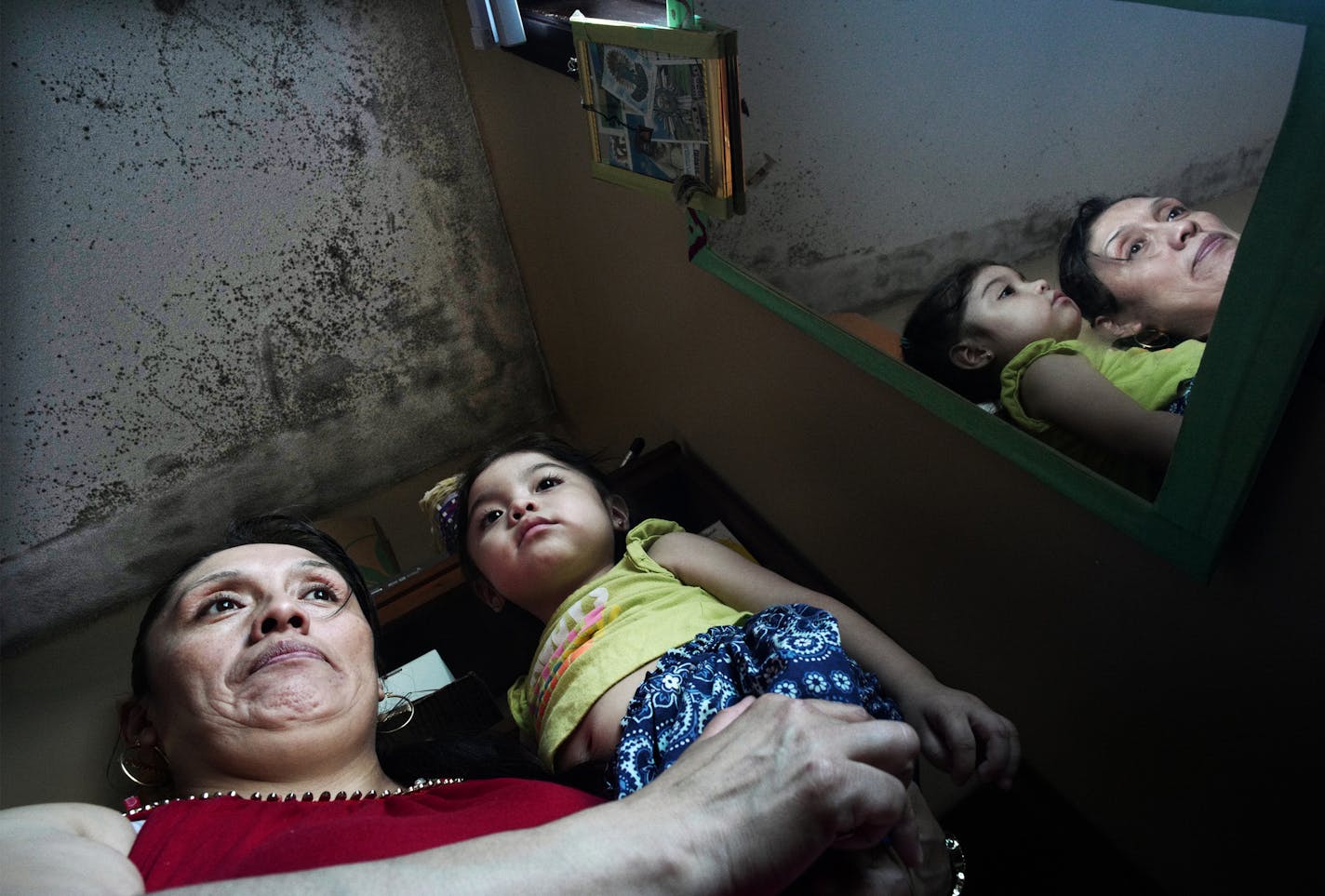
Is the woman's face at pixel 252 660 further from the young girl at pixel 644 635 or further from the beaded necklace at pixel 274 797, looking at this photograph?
the young girl at pixel 644 635

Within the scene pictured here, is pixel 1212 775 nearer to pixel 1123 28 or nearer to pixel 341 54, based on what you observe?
pixel 1123 28

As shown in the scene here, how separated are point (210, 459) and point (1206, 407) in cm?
249

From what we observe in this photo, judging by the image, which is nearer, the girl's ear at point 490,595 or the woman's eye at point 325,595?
the woman's eye at point 325,595

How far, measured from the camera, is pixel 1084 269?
0.88m

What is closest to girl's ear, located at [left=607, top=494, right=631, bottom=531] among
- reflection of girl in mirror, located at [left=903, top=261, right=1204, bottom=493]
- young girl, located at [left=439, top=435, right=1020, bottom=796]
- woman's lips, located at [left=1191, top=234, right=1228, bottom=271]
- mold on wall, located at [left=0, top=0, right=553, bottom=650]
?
young girl, located at [left=439, top=435, right=1020, bottom=796]

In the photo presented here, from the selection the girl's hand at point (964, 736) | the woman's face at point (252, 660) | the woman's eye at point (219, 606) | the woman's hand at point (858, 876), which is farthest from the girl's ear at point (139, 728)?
the girl's hand at point (964, 736)

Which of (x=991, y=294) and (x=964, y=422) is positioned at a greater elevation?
(x=991, y=294)

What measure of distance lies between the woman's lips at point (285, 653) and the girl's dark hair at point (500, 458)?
43 centimetres

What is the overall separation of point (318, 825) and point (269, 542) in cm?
63

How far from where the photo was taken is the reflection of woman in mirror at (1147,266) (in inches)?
30.8

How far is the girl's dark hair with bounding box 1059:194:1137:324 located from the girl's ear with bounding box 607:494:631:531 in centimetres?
96

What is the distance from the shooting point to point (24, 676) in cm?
235

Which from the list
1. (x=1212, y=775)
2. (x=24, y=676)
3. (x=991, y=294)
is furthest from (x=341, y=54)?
(x=1212, y=775)

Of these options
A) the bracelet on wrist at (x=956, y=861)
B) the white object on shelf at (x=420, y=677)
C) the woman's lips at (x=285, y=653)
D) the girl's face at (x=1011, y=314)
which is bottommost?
the white object on shelf at (x=420, y=677)
